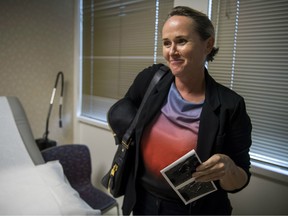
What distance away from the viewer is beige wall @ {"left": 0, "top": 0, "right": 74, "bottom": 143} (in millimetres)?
2145

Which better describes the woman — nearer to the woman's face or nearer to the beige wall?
the woman's face

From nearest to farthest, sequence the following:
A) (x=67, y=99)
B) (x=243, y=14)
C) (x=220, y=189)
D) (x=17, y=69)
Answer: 1. (x=220, y=189)
2. (x=243, y=14)
3. (x=17, y=69)
4. (x=67, y=99)

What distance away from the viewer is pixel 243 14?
53.7 inches

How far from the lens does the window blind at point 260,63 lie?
4.09 ft

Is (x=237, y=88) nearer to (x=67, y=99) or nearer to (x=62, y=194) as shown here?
(x=62, y=194)

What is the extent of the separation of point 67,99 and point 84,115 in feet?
0.83

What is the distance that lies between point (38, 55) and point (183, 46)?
186 cm

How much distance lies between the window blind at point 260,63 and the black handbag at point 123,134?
1.87 ft

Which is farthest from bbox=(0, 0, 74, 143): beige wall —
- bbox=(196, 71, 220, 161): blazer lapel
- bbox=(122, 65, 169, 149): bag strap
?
bbox=(196, 71, 220, 161): blazer lapel

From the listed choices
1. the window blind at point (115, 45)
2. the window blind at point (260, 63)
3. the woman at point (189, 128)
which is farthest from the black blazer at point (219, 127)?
the window blind at point (115, 45)

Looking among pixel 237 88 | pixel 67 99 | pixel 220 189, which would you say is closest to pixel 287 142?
pixel 237 88

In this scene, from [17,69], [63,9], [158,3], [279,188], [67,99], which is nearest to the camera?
[279,188]

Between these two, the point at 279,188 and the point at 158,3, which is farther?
the point at 158,3

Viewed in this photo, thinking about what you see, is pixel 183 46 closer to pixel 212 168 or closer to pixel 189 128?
pixel 189 128
